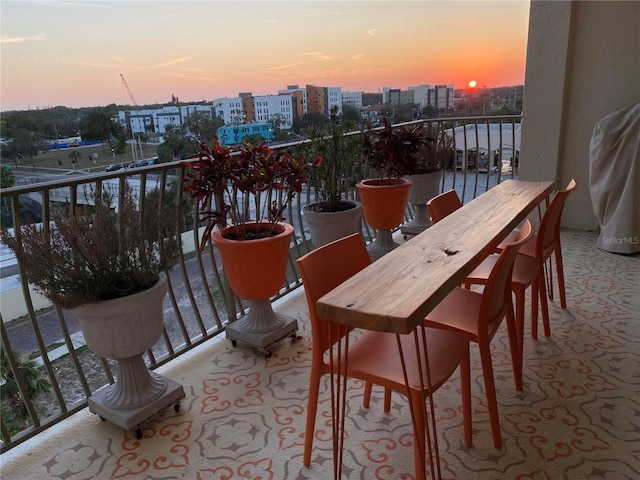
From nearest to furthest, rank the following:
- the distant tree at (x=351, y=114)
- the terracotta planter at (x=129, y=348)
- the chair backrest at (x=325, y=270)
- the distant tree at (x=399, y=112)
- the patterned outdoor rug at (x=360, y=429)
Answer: the chair backrest at (x=325, y=270) → the patterned outdoor rug at (x=360, y=429) → the terracotta planter at (x=129, y=348) → the distant tree at (x=351, y=114) → the distant tree at (x=399, y=112)

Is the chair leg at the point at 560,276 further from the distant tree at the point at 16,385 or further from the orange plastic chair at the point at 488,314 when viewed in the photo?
the distant tree at the point at 16,385

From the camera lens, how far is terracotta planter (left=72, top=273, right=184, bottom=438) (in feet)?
6.23

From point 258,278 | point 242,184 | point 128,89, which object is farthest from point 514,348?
point 128,89

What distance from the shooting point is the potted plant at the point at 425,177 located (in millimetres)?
4578

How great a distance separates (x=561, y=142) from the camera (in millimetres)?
4621

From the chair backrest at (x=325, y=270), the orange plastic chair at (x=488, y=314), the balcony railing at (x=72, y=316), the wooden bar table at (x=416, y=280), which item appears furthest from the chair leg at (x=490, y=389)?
the balcony railing at (x=72, y=316)

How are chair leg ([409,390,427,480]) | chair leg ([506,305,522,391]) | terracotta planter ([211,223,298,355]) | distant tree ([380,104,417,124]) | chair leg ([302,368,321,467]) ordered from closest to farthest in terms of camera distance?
chair leg ([409,390,427,480])
chair leg ([302,368,321,467])
chair leg ([506,305,522,391])
terracotta planter ([211,223,298,355])
distant tree ([380,104,417,124])

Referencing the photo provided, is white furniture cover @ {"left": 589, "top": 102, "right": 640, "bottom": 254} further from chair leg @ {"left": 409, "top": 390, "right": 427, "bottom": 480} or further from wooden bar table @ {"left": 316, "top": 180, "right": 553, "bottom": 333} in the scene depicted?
chair leg @ {"left": 409, "top": 390, "right": 427, "bottom": 480}

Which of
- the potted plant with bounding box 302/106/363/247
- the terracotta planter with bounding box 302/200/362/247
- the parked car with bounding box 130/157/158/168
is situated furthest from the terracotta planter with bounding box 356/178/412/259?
the parked car with bounding box 130/157/158/168

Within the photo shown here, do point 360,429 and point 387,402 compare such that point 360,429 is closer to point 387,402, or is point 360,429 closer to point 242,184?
point 387,402

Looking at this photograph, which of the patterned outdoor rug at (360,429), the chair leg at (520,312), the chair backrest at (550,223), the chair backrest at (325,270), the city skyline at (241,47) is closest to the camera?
the chair backrest at (325,270)

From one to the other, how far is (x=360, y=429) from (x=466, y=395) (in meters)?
0.52

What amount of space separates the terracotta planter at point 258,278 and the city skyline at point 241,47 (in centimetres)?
124

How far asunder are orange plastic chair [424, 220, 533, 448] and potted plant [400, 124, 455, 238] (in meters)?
2.61
